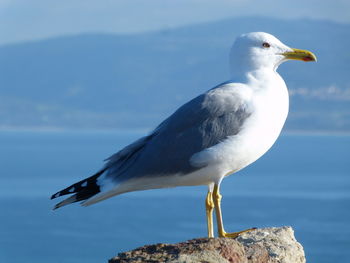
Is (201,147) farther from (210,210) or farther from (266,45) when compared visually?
(266,45)

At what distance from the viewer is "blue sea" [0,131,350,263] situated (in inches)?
2084

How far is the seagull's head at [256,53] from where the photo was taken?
6266 millimetres

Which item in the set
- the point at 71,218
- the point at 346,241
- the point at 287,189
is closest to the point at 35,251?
the point at 71,218

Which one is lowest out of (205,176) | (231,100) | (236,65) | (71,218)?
(205,176)

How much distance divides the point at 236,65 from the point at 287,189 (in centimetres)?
8222

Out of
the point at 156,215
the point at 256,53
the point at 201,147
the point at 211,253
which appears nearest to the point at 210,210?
the point at 201,147

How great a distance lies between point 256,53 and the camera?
6297 mm

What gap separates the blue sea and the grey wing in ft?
139

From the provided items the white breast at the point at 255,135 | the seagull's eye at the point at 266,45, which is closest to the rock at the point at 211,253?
the white breast at the point at 255,135

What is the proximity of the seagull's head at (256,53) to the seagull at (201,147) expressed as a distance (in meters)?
A: 0.25

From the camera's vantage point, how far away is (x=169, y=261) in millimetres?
4414

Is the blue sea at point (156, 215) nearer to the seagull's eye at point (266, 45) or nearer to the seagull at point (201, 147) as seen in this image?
the seagull's eye at point (266, 45)

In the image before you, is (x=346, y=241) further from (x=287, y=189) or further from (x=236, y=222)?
(x=287, y=189)

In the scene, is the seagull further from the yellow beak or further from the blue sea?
the blue sea
